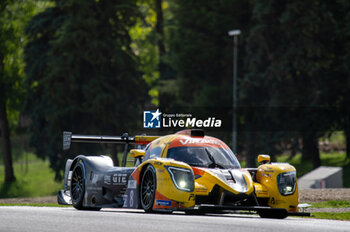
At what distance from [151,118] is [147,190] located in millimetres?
6340

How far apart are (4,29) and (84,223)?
40.6m

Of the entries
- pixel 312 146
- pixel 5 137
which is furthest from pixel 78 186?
pixel 5 137

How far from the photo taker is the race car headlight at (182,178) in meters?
12.6

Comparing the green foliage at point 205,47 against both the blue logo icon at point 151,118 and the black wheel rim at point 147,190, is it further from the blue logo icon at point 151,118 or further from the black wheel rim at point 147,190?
the black wheel rim at point 147,190

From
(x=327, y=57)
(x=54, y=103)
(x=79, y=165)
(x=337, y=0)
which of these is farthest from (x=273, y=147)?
(x=79, y=165)

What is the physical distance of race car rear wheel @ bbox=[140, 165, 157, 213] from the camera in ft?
42.6

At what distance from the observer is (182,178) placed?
1270 cm

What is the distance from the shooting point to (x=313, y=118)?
141ft

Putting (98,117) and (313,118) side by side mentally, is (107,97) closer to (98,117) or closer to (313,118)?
(98,117)

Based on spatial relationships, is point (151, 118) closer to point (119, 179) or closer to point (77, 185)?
point (77, 185)

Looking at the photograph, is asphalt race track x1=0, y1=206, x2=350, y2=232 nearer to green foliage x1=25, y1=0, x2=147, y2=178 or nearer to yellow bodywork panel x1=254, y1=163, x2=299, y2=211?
yellow bodywork panel x1=254, y1=163, x2=299, y2=211

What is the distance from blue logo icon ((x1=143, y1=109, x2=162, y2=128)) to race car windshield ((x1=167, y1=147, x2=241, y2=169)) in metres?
5.23

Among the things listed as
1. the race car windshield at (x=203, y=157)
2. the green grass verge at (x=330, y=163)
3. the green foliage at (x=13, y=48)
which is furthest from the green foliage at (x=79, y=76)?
the race car windshield at (x=203, y=157)

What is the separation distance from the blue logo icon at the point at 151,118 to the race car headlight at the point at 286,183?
5.92m
